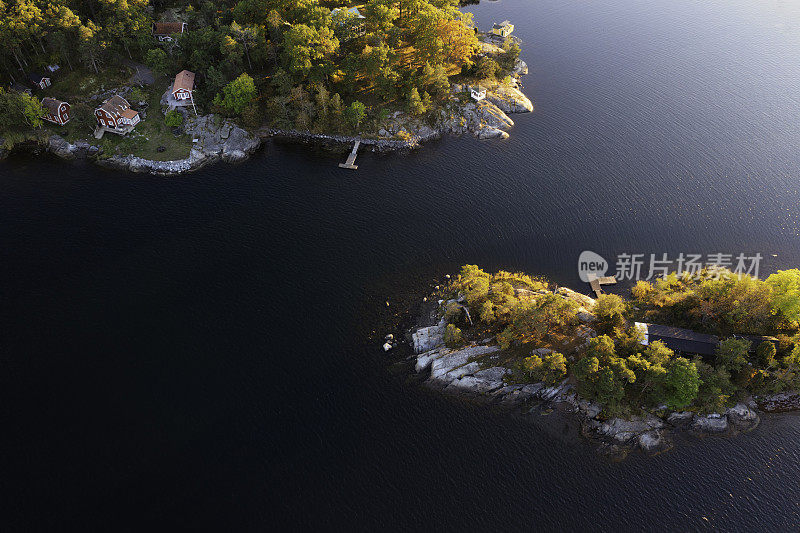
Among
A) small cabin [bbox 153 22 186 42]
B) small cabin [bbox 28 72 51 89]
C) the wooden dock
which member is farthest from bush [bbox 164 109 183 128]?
the wooden dock

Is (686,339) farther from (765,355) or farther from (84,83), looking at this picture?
(84,83)

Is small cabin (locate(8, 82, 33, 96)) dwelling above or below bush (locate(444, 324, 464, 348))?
above

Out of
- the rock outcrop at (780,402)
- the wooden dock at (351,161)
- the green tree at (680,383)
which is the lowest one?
the rock outcrop at (780,402)

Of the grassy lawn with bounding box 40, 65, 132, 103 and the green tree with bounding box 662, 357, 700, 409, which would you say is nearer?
the green tree with bounding box 662, 357, 700, 409

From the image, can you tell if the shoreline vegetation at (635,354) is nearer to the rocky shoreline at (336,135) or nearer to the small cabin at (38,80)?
the rocky shoreline at (336,135)

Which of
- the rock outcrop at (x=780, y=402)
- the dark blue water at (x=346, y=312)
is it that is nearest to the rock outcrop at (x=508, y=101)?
the dark blue water at (x=346, y=312)

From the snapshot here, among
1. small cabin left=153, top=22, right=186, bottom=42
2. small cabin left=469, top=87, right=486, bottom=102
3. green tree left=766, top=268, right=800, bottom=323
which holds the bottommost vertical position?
green tree left=766, top=268, right=800, bottom=323

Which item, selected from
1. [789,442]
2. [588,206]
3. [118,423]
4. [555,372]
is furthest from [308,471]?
[588,206]

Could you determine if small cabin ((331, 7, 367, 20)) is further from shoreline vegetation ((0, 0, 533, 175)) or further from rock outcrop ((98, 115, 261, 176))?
rock outcrop ((98, 115, 261, 176))
